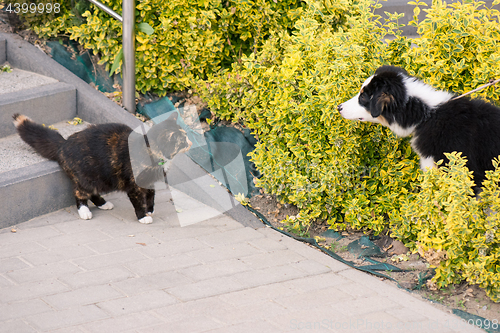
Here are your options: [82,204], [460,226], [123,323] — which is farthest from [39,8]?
[460,226]

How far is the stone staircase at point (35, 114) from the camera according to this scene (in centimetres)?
344

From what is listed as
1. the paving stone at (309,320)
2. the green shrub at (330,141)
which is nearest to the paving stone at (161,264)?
the paving stone at (309,320)

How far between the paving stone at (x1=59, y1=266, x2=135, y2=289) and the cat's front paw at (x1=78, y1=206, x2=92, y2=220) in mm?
689

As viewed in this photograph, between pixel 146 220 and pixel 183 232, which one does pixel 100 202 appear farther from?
pixel 183 232

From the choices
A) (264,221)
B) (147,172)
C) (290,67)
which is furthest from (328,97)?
(147,172)

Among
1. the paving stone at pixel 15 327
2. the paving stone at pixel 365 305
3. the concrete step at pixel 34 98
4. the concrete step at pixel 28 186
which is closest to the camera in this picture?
the paving stone at pixel 15 327

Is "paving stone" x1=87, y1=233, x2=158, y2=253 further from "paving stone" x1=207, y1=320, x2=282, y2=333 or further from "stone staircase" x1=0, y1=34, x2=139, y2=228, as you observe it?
"paving stone" x1=207, y1=320, x2=282, y2=333

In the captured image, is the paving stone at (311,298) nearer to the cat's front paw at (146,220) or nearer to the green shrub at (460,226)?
the green shrub at (460,226)

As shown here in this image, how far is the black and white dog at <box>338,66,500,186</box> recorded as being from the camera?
2928 millimetres

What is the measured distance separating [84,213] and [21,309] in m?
1.09

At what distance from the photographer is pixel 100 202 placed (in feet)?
12.3

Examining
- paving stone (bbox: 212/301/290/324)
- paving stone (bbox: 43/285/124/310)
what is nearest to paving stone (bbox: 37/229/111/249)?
paving stone (bbox: 43/285/124/310)

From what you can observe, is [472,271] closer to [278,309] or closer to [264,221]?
[278,309]

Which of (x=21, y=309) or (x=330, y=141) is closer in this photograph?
(x=21, y=309)
